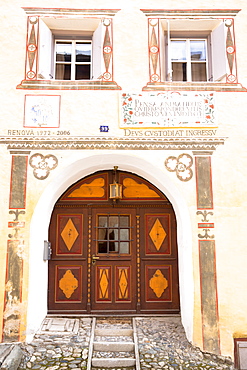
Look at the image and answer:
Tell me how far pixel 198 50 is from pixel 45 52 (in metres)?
2.85

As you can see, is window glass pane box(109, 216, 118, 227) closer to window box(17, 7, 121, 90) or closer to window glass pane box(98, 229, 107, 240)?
window glass pane box(98, 229, 107, 240)

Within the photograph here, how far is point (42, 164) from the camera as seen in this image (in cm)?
621

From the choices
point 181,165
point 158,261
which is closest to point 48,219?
point 158,261

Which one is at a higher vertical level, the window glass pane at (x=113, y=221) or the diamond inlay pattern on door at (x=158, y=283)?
the window glass pane at (x=113, y=221)

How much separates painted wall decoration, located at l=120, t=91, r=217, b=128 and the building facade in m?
0.02

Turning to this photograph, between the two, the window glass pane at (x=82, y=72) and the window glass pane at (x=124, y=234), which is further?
the window glass pane at (x=124, y=234)

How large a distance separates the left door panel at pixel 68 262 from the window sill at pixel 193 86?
2.64 metres

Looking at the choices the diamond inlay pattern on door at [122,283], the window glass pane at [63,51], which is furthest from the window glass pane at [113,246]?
the window glass pane at [63,51]

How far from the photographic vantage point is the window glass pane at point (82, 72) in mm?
6992

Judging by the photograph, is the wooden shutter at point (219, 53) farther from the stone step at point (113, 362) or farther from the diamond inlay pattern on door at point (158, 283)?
the stone step at point (113, 362)

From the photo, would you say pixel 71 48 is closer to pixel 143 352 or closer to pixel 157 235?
pixel 157 235

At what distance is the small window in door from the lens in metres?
7.14

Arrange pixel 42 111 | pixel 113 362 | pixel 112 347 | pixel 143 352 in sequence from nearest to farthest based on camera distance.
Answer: pixel 113 362
pixel 143 352
pixel 112 347
pixel 42 111

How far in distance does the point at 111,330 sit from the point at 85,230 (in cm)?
186
